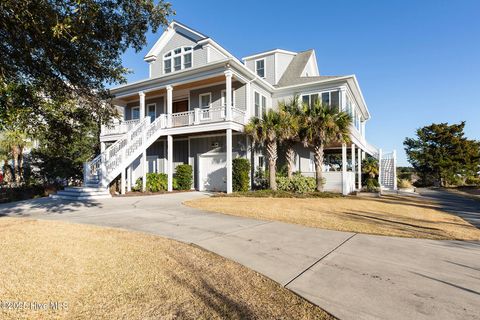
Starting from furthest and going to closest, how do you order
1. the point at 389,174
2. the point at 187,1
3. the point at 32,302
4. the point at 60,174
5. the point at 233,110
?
1. the point at 389,174
2. the point at 60,174
3. the point at 233,110
4. the point at 187,1
5. the point at 32,302

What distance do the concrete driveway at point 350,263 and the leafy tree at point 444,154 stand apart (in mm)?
29657

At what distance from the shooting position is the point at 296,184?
15.4 metres

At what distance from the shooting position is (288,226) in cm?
692

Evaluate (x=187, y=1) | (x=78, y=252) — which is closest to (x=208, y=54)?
(x=187, y=1)

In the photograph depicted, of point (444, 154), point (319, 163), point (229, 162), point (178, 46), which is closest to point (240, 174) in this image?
point (229, 162)

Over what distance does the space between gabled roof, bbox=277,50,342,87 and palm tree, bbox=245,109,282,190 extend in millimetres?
5320

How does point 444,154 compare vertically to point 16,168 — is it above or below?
above

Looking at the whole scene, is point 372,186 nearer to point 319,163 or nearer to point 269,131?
point 319,163

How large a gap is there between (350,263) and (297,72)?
18.2 meters

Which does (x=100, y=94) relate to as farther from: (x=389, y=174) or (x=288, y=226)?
(x=389, y=174)

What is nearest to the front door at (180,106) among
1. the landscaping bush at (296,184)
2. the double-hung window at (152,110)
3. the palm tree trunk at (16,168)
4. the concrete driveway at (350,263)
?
A: the double-hung window at (152,110)

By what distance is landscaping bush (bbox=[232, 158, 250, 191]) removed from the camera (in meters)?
15.2

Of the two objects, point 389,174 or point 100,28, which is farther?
point 389,174

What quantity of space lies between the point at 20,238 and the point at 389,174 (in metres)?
22.1
